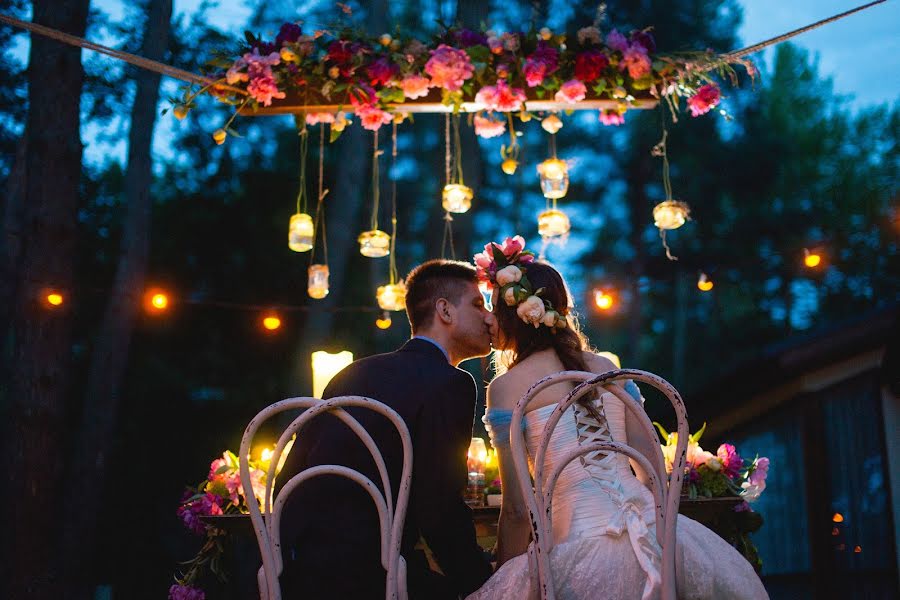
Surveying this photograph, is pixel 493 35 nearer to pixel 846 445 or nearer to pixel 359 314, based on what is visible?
pixel 846 445

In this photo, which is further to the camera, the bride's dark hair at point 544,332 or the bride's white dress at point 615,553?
the bride's dark hair at point 544,332

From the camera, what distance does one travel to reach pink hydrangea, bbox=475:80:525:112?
430cm

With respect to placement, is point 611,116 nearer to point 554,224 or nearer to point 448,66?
point 554,224

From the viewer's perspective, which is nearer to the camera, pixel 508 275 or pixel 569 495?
pixel 569 495

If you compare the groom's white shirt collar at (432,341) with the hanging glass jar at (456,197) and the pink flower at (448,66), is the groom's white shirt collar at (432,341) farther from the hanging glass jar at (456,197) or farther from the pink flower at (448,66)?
the hanging glass jar at (456,197)

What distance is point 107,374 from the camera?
9.42m

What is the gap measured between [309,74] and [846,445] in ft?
21.2

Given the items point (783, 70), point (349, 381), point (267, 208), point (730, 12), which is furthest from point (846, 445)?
point (783, 70)

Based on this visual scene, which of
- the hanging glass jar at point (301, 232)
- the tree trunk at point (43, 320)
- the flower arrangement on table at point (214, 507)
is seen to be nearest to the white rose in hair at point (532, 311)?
the flower arrangement on table at point (214, 507)

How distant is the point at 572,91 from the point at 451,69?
59 cm

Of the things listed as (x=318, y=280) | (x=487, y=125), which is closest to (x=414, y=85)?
(x=487, y=125)

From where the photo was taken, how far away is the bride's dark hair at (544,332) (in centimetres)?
306

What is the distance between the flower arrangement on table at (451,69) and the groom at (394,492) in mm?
1793

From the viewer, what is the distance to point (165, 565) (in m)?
13.1
